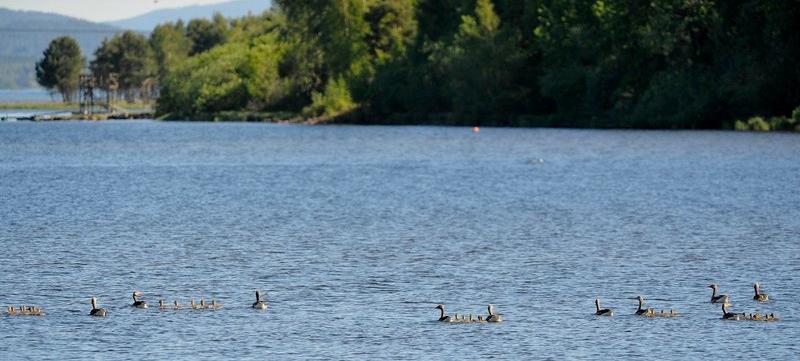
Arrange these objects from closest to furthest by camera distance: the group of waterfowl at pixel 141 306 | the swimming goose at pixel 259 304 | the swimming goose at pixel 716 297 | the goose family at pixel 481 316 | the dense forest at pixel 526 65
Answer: the goose family at pixel 481 316 → the group of waterfowl at pixel 141 306 → the swimming goose at pixel 716 297 → the swimming goose at pixel 259 304 → the dense forest at pixel 526 65

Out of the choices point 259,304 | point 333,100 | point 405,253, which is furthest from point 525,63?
point 259,304

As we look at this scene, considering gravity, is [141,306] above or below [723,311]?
below

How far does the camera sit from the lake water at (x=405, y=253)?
34531 millimetres

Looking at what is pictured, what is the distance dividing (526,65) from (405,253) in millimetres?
104828

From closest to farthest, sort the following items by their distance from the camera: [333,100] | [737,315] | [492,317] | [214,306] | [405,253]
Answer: [492,317] → [737,315] → [214,306] → [405,253] → [333,100]

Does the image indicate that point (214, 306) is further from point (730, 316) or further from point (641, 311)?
point (730, 316)

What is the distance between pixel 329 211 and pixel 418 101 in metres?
99.4

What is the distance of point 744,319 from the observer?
119ft

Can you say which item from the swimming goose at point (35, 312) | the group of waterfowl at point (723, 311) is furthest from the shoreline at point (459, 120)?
the swimming goose at point (35, 312)

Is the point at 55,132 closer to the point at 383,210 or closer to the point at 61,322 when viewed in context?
A: the point at 383,210

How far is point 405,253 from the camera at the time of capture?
50125mm

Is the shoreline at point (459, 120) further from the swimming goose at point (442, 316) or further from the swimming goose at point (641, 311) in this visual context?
the swimming goose at point (442, 316)

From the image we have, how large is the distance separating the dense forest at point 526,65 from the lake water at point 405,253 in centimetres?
2278

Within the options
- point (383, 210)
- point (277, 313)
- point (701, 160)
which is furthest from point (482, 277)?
point (701, 160)
